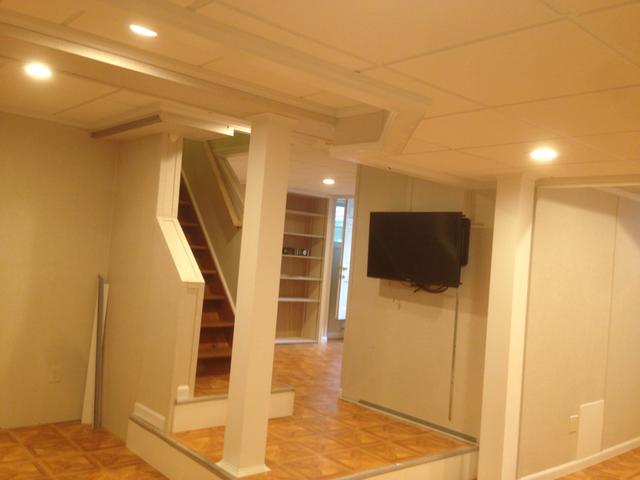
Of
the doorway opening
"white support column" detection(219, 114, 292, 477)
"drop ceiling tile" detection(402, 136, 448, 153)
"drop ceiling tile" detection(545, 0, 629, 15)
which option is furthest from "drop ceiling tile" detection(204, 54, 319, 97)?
the doorway opening

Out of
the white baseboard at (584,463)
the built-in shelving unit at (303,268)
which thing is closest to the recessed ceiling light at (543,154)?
the white baseboard at (584,463)

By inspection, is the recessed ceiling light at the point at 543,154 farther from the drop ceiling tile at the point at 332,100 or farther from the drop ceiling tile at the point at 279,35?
the drop ceiling tile at the point at 279,35

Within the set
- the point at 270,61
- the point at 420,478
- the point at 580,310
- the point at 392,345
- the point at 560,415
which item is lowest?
the point at 420,478

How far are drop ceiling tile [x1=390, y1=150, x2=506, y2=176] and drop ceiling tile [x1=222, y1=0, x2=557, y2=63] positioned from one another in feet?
5.72

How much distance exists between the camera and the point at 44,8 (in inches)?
84.7

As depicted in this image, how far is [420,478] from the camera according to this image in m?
3.94

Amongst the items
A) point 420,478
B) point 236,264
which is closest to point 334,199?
point 236,264

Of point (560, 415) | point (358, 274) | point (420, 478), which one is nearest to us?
point (420, 478)

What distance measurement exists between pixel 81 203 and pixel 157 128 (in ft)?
3.58

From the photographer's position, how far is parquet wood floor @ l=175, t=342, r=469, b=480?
372 centimetres

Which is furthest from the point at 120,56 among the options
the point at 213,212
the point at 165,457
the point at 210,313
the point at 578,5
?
the point at 213,212

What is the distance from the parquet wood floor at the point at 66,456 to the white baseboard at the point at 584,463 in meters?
2.74

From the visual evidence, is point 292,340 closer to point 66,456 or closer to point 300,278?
point 300,278

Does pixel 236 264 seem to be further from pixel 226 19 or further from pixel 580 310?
pixel 226 19
